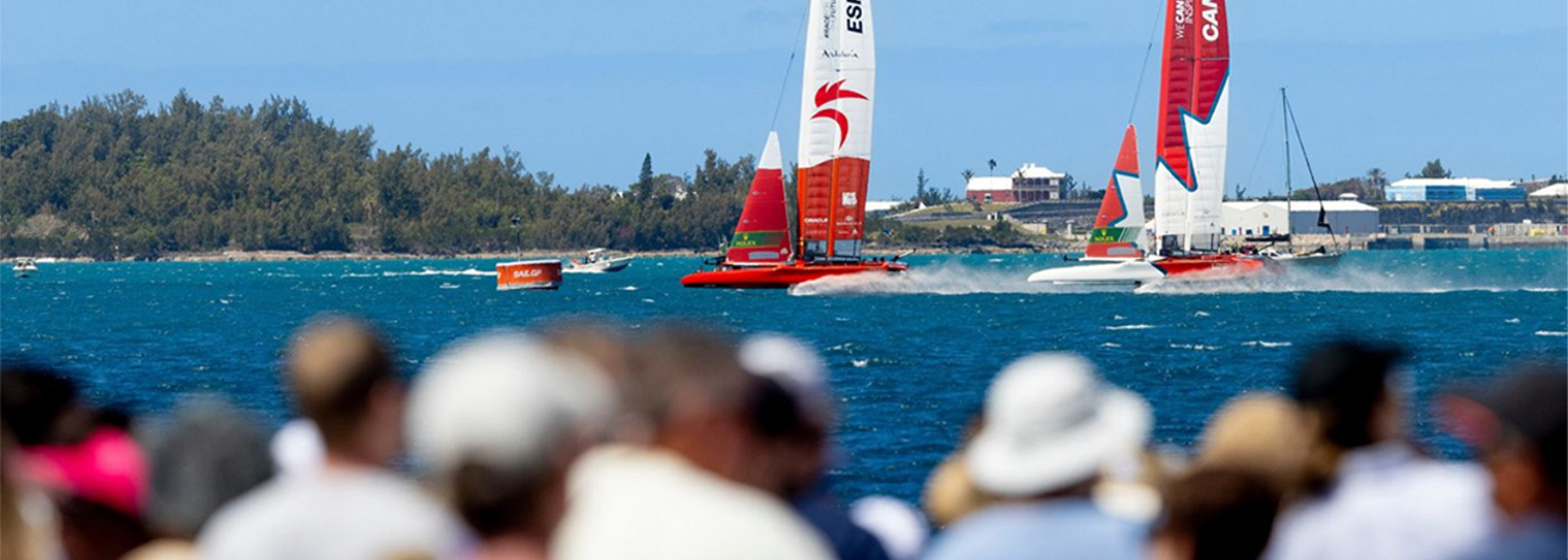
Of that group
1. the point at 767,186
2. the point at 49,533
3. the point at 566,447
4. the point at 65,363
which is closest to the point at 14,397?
the point at 49,533

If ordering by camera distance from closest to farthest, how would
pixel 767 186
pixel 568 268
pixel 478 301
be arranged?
1. pixel 767 186
2. pixel 478 301
3. pixel 568 268

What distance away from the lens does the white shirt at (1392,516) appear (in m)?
5.28

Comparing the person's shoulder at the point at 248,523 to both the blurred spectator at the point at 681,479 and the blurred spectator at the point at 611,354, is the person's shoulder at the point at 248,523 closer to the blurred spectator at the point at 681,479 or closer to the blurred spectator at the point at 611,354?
the blurred spectator at the point at 611,354

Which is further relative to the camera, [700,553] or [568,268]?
[568,268]

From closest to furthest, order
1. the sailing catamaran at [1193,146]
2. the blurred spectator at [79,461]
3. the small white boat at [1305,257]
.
A: the blurred spectator at [79,461] < the sailing catamaran at [1193,146] < the small white boat at [1305,257]

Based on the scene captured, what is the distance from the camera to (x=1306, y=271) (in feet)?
261

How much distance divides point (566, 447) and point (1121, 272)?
237ft

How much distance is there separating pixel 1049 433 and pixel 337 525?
1.48m

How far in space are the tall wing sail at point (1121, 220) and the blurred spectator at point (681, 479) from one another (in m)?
74.7

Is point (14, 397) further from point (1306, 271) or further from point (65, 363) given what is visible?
point (1306, 271)

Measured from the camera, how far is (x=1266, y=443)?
521cm

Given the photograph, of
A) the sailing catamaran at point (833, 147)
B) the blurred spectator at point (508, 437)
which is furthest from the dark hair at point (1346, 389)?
the sailing catamaran at point (833, 147)

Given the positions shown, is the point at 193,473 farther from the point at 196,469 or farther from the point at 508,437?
the point at 508,437

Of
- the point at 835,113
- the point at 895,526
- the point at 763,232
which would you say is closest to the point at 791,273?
the point at 763,232
